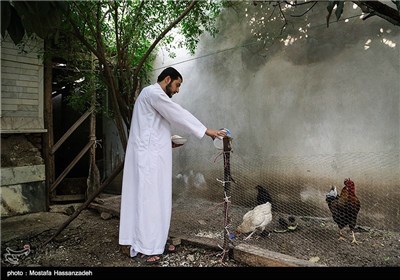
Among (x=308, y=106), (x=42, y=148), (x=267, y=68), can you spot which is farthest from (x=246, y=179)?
(x=42, y=148)

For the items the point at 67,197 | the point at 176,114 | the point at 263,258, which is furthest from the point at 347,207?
the point at 67,197

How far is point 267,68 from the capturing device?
15.1ft

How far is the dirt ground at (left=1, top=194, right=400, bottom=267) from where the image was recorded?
2.88 meters

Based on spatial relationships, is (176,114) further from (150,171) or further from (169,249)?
(169,249)

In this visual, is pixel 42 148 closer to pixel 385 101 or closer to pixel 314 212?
pixel 314 212

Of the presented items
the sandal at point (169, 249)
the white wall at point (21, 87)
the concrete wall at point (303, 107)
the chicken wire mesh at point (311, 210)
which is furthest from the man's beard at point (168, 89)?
the white wall at point (21, 87)

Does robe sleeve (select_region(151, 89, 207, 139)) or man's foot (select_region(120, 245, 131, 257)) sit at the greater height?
robe sleeve (select_region(151, 89, 207, 139))

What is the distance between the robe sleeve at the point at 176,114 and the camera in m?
2.88

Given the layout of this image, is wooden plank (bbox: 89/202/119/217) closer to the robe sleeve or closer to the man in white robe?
the man in white robe

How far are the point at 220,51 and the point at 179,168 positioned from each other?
2.35 metres

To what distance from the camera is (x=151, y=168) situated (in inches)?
114

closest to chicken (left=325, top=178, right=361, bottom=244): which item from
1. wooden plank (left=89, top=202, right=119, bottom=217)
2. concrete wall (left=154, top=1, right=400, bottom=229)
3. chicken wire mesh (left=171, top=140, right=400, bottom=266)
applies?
Result: chicken wire mesh (left=171, top=140, right=400, bottom=266)

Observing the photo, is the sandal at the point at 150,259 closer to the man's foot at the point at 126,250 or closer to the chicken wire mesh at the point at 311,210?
the man's foot at the point at 126,250

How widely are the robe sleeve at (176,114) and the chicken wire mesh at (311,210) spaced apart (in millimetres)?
694
